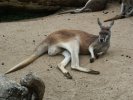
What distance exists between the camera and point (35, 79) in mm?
4355

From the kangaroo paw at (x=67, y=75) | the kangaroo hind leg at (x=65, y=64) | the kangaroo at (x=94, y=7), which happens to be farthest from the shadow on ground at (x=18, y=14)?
the kangaroo paw at (x=67, y=75)

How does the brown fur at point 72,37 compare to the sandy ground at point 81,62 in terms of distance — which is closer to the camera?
the sandy ground at point 81,62

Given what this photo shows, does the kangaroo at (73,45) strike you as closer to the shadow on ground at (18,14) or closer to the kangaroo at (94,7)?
the kangaroo at (94,7)

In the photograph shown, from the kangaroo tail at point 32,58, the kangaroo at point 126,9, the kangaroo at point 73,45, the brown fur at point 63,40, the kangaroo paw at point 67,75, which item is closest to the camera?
the kangaroo paw at point 67,75

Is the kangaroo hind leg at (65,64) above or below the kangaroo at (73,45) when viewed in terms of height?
below

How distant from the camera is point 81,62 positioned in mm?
6742

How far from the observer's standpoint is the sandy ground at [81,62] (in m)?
5.70

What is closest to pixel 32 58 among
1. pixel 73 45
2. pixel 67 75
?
pixel 73 45

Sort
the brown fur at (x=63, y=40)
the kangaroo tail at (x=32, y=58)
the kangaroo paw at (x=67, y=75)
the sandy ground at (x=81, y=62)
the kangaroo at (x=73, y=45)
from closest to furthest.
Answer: the sandy ground at (x=81, y=62), the kangaroo paw at (x=67, y=75), the kangaroo tail at (x=32, y=58), the kangaroo at (x=73, y=45), the brown fur at (x=63, y=40)

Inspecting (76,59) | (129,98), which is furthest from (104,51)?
(129,98)

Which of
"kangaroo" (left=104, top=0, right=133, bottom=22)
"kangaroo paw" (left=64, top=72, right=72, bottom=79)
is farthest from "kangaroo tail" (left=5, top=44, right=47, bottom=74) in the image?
"kangaroo" (left=104, top=0, right=133, bottom=22)

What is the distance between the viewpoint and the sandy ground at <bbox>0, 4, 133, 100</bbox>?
18.7ft

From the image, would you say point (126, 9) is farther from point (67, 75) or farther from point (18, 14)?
point (67, 75)

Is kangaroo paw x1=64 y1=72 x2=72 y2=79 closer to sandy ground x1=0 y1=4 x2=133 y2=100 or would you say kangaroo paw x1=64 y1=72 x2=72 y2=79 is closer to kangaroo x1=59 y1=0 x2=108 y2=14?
sandy ground x1=0 y1=4 x2=133 y2=100
